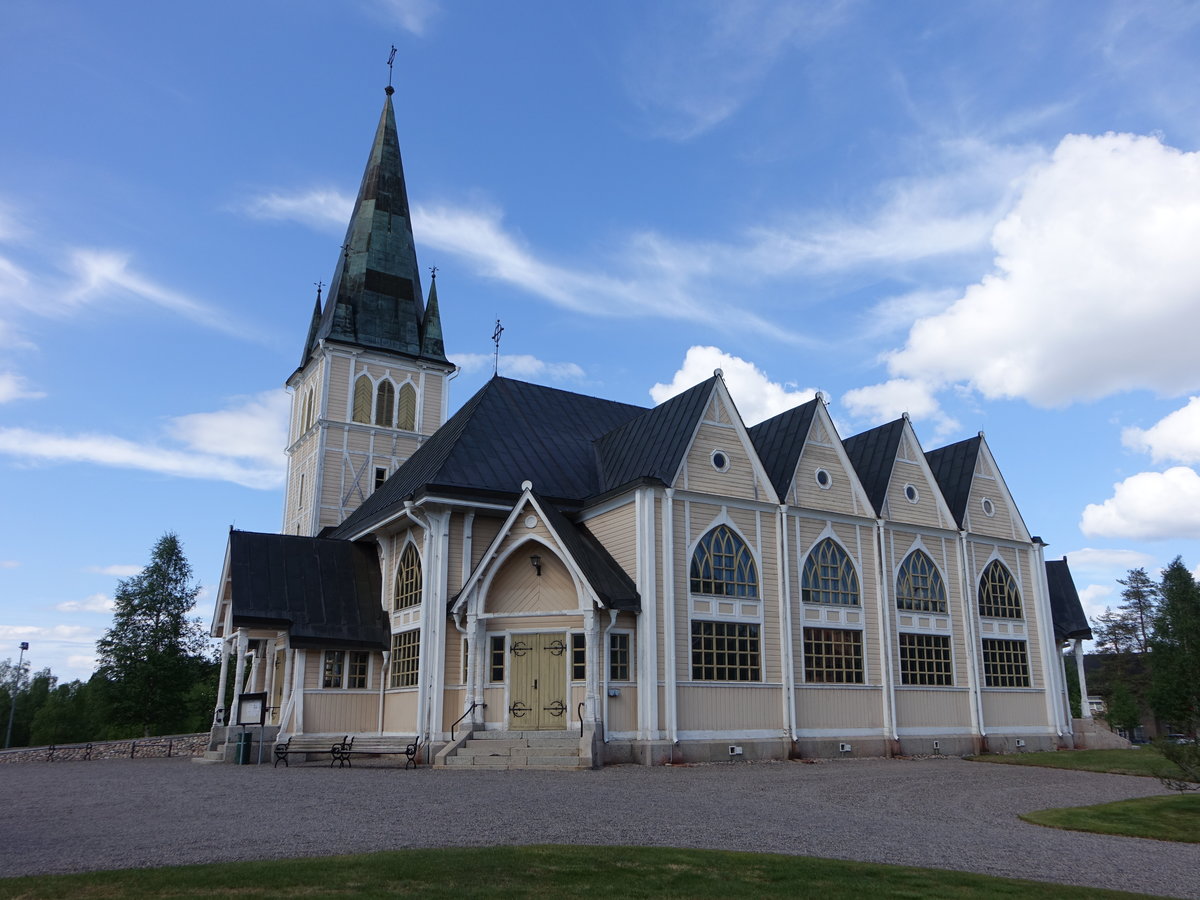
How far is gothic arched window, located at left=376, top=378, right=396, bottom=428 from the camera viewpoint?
3934 centimetres

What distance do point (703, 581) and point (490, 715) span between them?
594 centimetres

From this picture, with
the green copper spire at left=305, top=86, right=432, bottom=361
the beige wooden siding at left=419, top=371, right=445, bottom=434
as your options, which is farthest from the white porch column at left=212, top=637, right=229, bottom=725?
the green copper spire at left=305, top=86, right=432, bottom=361

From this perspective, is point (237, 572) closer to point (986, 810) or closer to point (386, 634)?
point (386, 634)

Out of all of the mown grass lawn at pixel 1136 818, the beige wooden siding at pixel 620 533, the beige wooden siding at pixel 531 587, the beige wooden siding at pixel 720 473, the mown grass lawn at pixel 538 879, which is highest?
the beige wooden siding at pixel 720 473

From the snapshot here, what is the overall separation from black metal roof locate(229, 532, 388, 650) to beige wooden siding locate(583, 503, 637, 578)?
6.62m

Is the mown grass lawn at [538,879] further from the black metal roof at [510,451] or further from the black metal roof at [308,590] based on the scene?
the black metal roof at [308,590]

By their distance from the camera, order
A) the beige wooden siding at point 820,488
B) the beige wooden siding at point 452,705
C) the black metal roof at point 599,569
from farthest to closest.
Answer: the beige wooden siding at point 820,488
the beige wooden siding at point 452,705
the black metal roof at point 599,569

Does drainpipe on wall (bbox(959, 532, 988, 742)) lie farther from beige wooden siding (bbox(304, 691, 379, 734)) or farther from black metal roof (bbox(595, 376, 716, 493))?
beige wooden siding (bbox(304, 691, 379, 734))

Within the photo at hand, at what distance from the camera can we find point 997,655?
28.2 m

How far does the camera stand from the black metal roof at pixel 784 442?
82.9ft

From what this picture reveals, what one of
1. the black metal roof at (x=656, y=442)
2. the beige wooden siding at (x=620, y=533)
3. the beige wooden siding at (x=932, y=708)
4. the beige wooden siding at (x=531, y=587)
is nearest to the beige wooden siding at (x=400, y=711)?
the beige wooden siding at (x=531, y=587)

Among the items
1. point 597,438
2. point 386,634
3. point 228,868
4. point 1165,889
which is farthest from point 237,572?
point 1165,889

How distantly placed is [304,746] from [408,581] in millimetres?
4783

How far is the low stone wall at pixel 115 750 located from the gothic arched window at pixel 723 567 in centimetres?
1648
